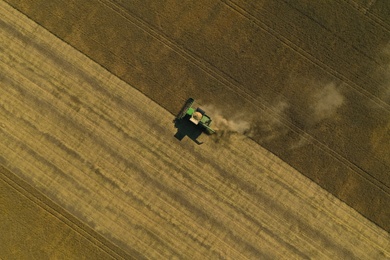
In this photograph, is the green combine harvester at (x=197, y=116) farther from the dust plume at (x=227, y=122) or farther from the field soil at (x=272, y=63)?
the field soil at (x=272, y=63)

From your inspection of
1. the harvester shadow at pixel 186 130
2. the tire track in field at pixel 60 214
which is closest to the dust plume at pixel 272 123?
the harvester shadow at pixel 186 130

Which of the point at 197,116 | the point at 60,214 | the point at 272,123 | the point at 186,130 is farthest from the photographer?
the point at 186,130

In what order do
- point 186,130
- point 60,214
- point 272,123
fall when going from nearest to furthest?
point 60,214, point 272,123, point 186,130

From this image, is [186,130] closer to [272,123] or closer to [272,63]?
[272,123]

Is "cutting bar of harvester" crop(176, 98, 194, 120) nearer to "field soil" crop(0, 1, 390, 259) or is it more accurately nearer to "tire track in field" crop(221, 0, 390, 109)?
"field soil" crop(0, 1, 390, 259)

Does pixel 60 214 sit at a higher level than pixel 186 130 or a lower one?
lower

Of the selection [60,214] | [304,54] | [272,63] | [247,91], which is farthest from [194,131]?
[60,214]

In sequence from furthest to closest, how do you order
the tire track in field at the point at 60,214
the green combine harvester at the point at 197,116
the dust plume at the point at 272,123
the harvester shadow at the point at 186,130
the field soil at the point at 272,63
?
1. the harvester shadow at the point at 186,130
2. the dust plume at the point at 272,123
3. the field soil at the point at 272,63
4. the tire track in field at the point at 60,214
5. the green combine harvester at the point at 197,116

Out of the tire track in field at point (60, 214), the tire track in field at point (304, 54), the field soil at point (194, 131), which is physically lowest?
the tire track in field at point (60, 214)
